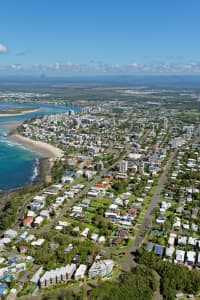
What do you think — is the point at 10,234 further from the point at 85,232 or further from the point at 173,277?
the point at 173,277

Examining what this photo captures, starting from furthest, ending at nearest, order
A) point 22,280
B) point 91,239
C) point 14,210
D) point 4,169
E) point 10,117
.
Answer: point 10,117
point 4,169
point 14,210
point 91,239
point 22,280

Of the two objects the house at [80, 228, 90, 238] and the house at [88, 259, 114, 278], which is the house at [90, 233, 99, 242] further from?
the house at [88, 259, 114, 278]

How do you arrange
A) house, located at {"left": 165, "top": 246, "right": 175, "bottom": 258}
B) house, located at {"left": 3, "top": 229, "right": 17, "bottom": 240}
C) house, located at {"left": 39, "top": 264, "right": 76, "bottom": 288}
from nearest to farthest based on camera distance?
1. house, located at {"left": 39, "top": 264, "right": 76, "bottom": 288}
2. house, located at {"left": 165, "top": 246, "right": 175, "bottom": 258}
3. house, located at {"left": 3, "top": 229, "right": 17, "bottom": 240}

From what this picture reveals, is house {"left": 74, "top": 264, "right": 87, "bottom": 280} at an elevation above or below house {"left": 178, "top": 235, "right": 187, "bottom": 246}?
above

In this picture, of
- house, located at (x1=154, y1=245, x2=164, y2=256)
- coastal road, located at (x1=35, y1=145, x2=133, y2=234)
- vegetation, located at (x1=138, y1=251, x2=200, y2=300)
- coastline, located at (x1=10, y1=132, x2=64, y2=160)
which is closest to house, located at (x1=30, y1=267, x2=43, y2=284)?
coastal road, located at (x1=35, y1=145, x2=133, y2=234)

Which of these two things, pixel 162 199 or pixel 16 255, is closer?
pixel 16 255

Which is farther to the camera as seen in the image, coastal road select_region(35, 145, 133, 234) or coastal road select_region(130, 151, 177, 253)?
coastal road select_region(35, 145, 133, 234)

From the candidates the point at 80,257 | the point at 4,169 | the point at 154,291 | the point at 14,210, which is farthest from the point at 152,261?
the point at 4,169

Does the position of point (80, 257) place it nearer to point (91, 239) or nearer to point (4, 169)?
point (91, 239)
